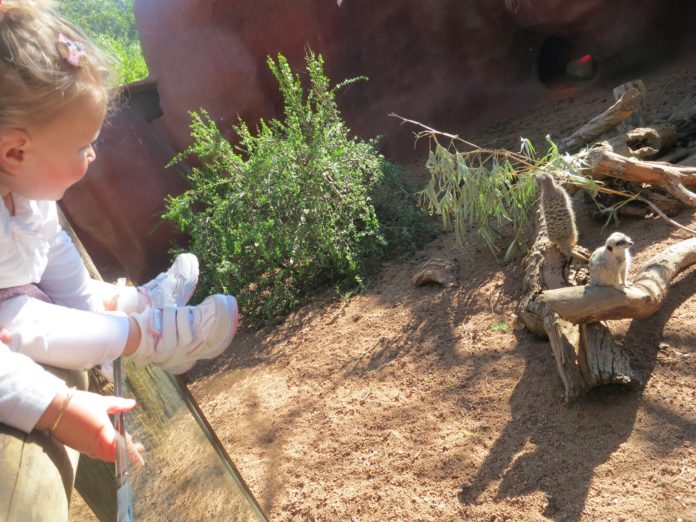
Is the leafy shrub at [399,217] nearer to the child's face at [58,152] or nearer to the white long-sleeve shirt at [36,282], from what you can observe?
the white long-sleeve shirt at [36,282]

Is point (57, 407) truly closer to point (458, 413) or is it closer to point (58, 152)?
point (58, 152)

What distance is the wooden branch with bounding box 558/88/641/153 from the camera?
12.7 feet

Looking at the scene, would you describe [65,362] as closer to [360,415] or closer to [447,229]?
[360,415]

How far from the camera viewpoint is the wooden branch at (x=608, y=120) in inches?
152

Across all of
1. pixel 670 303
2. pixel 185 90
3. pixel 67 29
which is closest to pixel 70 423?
pixel 67 29

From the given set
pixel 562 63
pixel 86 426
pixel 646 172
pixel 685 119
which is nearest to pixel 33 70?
pixel 86 426

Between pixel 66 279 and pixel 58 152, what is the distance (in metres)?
0.48

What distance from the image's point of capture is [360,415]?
285cm

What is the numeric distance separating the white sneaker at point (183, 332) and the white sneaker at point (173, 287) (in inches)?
8.8

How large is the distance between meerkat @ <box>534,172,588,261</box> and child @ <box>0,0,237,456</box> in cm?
213

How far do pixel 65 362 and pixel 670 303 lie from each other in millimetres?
2444

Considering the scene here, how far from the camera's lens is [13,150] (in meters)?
1.23

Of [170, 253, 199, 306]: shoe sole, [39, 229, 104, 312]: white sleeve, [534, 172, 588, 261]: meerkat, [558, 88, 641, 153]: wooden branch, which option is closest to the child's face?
[39, 229, 104, 312]: white sleeve

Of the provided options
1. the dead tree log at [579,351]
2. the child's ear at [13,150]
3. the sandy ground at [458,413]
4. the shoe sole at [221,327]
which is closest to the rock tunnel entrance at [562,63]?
the sandy ground at [458,413]
